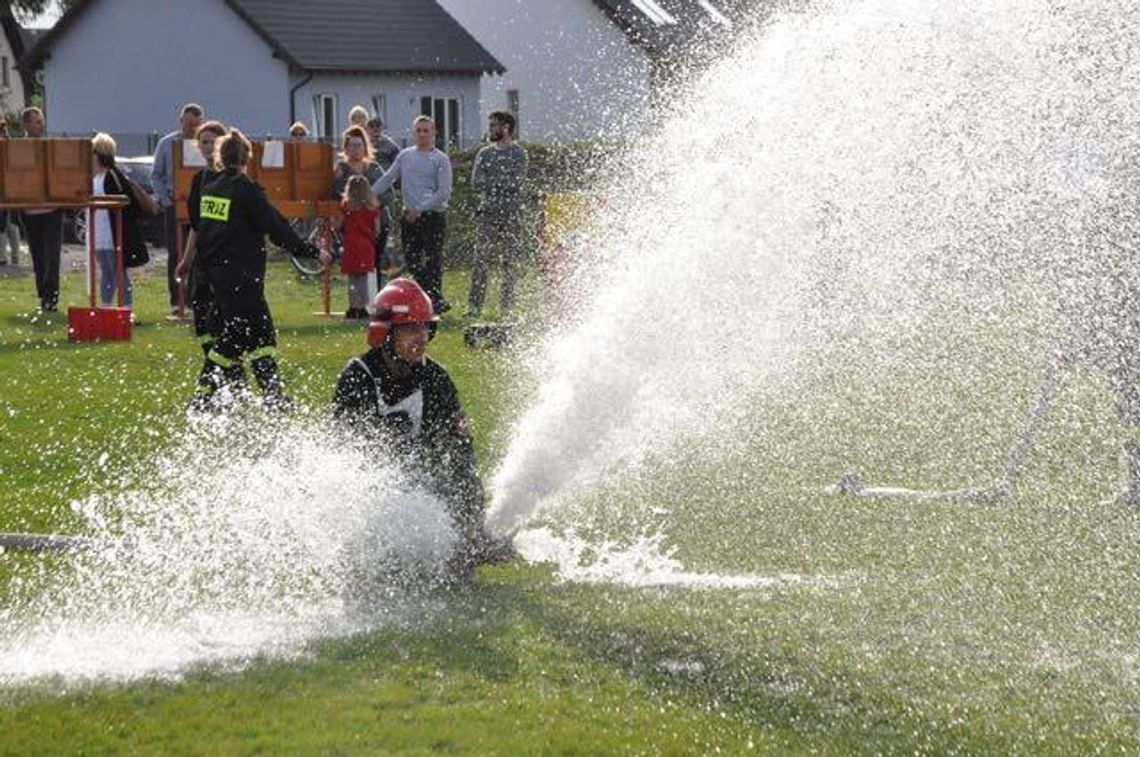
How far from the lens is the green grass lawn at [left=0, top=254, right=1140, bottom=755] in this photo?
6926mm

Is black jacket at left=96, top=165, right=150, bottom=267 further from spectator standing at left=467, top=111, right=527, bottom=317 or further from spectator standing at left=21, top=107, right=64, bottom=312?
spectator standing at left=467, top=111, right=527, bottom=317

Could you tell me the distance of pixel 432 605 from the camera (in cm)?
868

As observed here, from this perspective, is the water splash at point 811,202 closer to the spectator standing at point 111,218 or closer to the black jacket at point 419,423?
the black jacket at point 419,423

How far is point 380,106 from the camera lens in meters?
55.0

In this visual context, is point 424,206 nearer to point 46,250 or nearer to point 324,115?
point 46,250

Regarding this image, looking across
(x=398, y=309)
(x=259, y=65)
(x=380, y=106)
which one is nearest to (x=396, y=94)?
(x=380, y=106)

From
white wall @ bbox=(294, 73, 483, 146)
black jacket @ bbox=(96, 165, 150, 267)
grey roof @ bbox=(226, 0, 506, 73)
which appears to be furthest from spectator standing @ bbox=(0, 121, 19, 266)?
white wall @ bbox=(294, 73, 483, 146)

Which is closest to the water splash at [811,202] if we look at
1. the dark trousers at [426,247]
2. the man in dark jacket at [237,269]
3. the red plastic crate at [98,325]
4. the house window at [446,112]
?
the man in dark jacket at [237,269]

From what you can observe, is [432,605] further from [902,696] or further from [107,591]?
[902,696]

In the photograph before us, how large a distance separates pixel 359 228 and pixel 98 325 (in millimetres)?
3172

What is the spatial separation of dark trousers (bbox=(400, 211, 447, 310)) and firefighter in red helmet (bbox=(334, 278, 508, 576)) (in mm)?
11827

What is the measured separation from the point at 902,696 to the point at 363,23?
4913 centimetres

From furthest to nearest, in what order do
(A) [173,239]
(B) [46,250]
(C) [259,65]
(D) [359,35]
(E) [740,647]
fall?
(D) [359,35], (C) [259,65], (B) [46,250], (A) [173,239], (E) [740,647]

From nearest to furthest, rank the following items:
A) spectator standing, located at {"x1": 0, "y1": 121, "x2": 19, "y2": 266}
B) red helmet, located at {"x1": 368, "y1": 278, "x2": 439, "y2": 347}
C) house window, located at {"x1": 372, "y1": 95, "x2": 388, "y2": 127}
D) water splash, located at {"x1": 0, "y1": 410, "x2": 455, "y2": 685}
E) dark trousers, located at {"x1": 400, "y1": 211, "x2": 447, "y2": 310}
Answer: water splash, located at {"x1": 0, "y1": 410, "x2": 455, "y2": 685}, red helmet, located at {"x1": 368, "y1": 278, "x2": 439, "y2": 347}, dark trousers, located at {"x1": 400, "y1": 211, "x2": 447, "y2": 310}, spectator standing, located at {"x1": 0, "y1": 121, "x2": 19, "y2": 266}, house window, located at {"x1": 372, "y1": 95, "x2": 388, "y2": 127}
